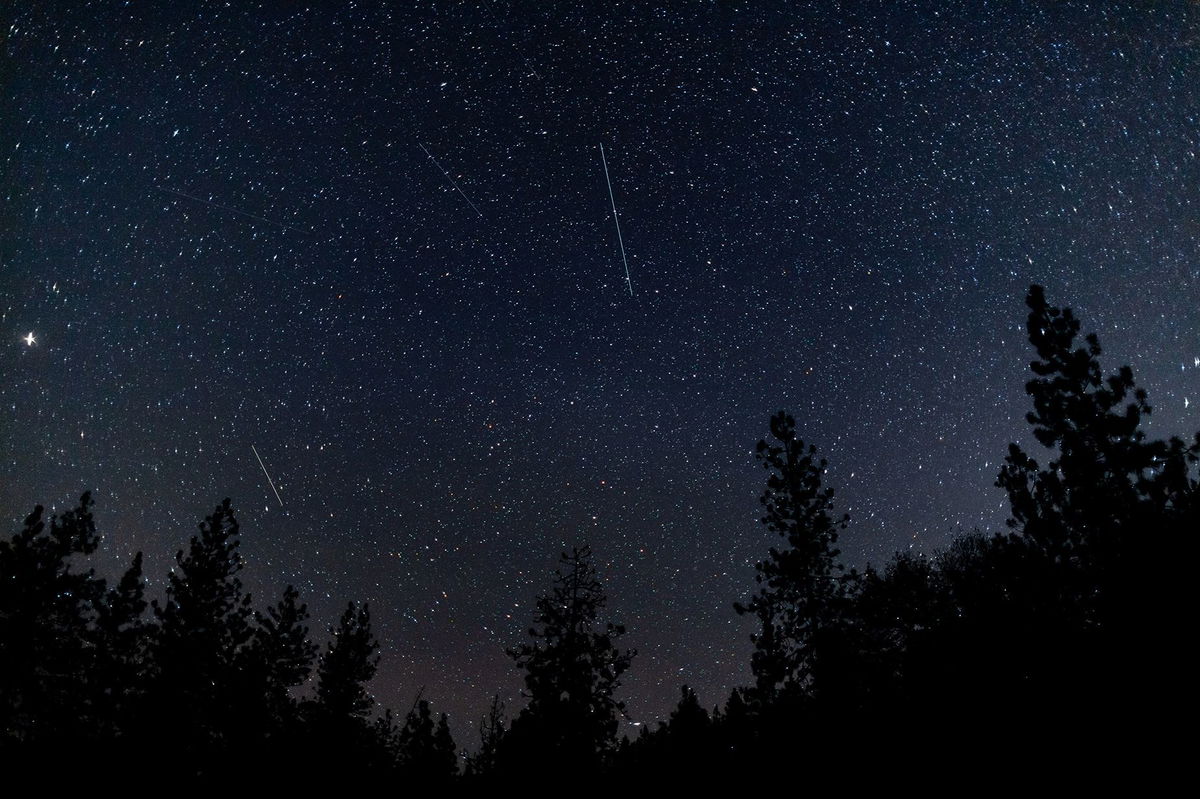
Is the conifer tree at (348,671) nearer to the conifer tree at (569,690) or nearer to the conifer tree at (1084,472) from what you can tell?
the conifer tree at (569,690)

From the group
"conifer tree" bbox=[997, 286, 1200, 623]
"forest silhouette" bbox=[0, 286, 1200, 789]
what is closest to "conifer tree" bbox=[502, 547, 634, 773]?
"forest silhouette" bbox=[0, 286, 1200, 789]

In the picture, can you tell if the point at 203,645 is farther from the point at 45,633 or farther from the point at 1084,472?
the point at 1084,472

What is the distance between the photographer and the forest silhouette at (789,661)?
504 inches

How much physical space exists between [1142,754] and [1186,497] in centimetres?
883

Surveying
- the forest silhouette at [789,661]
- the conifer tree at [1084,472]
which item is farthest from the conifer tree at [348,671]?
the conifer tree at [1084,472]

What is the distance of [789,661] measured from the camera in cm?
2409

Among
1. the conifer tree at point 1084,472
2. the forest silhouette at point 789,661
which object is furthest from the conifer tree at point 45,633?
the conifer tree at point 1084,472

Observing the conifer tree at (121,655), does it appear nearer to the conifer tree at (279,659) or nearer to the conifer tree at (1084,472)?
the conifer tree at (279,659)

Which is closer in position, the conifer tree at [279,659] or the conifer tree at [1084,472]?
the conifer tree at [1084,472]

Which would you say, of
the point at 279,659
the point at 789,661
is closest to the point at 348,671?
the point at 279,659

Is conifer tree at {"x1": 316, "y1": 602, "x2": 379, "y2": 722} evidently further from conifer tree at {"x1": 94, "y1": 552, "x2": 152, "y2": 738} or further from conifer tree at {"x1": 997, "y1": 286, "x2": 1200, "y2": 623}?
conifer tree at {"x1": 997, "y1": 286, "x2": 1200, "y2": 623}

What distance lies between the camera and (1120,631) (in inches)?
491

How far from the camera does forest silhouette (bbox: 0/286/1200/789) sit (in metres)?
12.8

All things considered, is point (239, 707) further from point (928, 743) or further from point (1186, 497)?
point (1186, 497)
